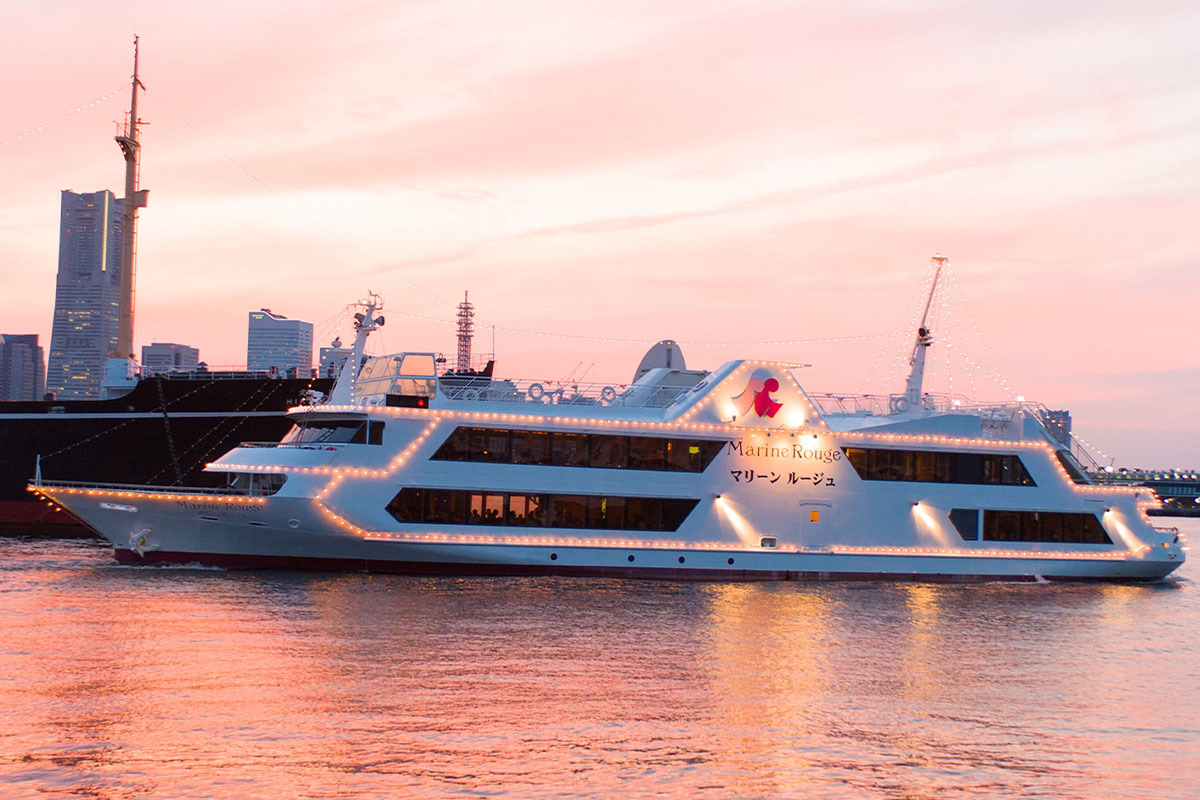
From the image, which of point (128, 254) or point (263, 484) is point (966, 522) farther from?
point (128, 254)

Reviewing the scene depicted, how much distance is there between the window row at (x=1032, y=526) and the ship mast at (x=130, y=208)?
30309 mm

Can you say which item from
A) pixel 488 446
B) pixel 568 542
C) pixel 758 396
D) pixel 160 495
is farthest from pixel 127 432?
pixel 758 396

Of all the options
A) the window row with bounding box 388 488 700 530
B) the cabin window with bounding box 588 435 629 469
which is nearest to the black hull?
the window row with bounding box 388 488 700 530

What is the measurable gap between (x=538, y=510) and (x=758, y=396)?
637cm

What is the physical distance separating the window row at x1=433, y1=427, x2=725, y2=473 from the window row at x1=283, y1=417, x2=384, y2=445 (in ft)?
4.98

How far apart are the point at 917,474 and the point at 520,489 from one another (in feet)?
35.2

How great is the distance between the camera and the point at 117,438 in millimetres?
40625

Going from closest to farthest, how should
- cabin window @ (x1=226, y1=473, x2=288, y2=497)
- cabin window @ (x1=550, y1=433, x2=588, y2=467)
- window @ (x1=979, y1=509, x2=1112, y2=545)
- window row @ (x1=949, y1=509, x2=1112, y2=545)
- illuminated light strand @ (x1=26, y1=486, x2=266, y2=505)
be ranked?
illuminated light strand @ (x1=26, y1=486, x2=266, y2=505), cabin window @ (x1=226, y1=473, x2=288, y2=497), cabin window @ (x1=550, y1=433, x2=588, y2=467), window row @ (x1=949, y1=509, x2=1112, y2=545), window @ (x1=979, y1=509, x2=1112, y2=545)

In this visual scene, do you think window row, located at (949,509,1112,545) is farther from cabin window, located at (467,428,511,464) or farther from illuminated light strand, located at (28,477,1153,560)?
cabin window, located at (467,428,511,464)

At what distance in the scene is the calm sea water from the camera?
11.6m

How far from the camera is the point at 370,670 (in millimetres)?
16062

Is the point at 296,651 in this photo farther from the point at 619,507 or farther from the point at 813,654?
the point at 619,507

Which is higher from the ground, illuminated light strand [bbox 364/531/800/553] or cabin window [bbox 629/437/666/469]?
cabin window [bbox 629/437/666/469]

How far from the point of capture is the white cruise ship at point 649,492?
25.2 meters
